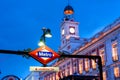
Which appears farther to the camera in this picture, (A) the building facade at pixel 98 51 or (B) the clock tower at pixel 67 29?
(B) the clock tower at pixel 67 29

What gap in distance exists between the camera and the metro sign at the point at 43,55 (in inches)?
638

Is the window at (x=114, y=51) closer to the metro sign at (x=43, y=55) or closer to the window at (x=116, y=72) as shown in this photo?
the window at (x=116, y=72)

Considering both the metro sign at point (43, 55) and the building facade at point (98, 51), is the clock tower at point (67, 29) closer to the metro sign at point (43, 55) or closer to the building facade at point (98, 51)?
the building facade at point (98, 51)

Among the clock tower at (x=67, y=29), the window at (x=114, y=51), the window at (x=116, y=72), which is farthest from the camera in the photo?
the clock tower at (x=67, y=29)

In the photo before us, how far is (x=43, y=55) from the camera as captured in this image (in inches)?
642

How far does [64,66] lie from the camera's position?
71875mm

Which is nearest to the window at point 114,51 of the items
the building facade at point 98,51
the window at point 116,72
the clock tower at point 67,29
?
the building facade at point 98,51

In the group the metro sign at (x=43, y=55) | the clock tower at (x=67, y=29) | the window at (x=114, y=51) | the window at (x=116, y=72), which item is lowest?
the metro sign at (x=43, y=55)

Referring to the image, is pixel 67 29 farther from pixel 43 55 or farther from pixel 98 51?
pixel 43 55

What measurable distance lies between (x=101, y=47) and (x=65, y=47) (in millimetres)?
20854

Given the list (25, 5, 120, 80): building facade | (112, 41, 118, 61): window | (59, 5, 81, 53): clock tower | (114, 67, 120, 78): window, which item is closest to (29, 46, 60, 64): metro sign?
(25, 5, 120, 80): building facade

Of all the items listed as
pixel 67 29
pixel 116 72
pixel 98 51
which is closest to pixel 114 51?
pixel 116 72

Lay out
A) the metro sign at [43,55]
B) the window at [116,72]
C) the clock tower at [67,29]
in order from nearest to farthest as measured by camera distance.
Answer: the metro sign at [43,55], the window at [116,72], the clock tower at [67,29]

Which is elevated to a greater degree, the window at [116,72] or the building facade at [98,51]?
the building facade at [98,51]
